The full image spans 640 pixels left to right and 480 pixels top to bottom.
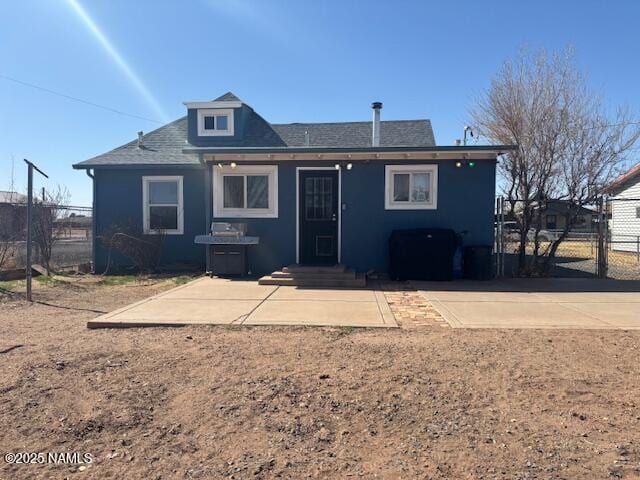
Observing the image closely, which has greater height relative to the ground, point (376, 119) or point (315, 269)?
point (376, 119)

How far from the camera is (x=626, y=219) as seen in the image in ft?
67.3

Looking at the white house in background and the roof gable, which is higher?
the roof gable

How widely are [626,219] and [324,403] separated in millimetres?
22191

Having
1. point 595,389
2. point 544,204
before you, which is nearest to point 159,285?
point 595,389

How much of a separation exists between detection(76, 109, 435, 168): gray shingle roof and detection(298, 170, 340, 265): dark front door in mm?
3367

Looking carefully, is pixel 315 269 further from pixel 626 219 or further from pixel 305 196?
pixel 626 219

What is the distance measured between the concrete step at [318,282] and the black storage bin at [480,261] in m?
2.45

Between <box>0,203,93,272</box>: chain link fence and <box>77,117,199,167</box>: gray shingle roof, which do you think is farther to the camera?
<box>77,117,199,167</box>: gray shingle roof

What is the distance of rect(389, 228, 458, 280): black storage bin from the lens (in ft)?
31.0

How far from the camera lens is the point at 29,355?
4.49 metres

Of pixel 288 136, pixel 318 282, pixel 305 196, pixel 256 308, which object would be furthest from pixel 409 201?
pixel 288 136

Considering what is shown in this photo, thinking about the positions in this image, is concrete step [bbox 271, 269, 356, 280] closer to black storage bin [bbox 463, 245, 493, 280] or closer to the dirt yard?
black storage bin [bbox 463, 245, 493, 280]

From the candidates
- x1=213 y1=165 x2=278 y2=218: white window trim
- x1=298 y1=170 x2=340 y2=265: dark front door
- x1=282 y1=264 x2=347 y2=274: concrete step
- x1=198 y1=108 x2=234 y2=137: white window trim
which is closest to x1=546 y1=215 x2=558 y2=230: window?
x1=298 y1=170 x2=340 y2=265: dark front door

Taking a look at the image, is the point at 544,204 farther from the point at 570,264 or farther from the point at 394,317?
the point at 394,317
